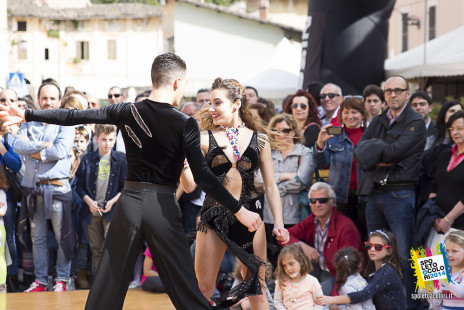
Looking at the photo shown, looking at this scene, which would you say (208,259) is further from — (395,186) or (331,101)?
(331,101)

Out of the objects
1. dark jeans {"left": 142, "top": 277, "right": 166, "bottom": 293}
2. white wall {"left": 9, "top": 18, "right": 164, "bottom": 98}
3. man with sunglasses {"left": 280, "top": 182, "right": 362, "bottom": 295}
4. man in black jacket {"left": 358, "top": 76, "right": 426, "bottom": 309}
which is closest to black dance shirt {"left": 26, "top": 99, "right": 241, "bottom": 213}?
man in black jacket {"left": 358, "top": 76, "right": 426, "bottom": 309}

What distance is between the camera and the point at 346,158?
24.8 feet

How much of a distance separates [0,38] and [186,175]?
9.18 m

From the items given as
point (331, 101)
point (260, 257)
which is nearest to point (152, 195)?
point (260, 257)

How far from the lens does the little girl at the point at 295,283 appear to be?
659cm

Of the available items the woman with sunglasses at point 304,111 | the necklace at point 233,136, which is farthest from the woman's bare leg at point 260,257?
the woman with sunglasses at point 304,111

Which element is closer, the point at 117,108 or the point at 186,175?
the point at 117,108

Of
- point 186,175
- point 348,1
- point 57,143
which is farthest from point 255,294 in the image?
point 348,1

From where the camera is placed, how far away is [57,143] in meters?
7.68

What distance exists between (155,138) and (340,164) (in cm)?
380

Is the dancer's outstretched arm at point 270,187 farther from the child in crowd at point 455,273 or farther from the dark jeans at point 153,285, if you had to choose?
the dark jeans at point 153,285

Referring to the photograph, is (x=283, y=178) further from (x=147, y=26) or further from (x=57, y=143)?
(x=147, y=26)

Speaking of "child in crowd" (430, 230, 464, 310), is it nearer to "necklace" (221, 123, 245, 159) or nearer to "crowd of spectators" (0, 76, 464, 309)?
"crowd of spectators" (0, 76, 464, 309)

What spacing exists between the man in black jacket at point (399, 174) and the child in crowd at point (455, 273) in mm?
577
